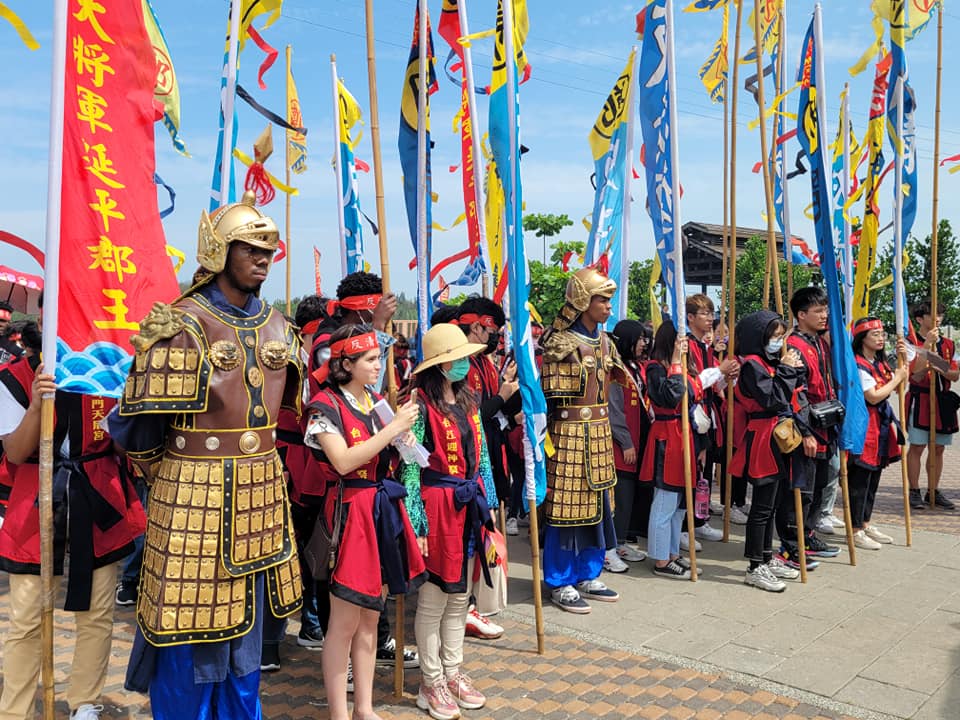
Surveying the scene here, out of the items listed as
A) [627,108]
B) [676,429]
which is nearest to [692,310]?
[676,429]

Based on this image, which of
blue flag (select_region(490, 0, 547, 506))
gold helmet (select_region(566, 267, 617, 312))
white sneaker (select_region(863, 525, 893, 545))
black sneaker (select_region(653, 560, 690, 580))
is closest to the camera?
blue flag (select_region(490, 0, 547, 506))

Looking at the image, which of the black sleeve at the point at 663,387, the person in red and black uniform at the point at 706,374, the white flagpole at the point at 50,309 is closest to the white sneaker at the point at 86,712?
the white flagpole at the point at 50,309

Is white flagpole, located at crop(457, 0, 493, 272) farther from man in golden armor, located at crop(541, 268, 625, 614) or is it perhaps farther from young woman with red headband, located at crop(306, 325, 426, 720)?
young woman with red headband, located at crop(306, 325, 426, 720)

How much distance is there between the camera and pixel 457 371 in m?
3.91

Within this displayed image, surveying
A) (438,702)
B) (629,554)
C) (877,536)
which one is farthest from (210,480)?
(877,536)

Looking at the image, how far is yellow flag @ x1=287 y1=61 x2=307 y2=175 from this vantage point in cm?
851

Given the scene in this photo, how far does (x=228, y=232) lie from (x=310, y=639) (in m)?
2.83

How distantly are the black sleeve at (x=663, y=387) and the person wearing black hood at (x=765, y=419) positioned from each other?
0.55m

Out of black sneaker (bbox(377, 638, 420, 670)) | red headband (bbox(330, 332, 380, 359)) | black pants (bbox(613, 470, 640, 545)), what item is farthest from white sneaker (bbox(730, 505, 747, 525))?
red headband (bbox(330, 332, 380, 359))

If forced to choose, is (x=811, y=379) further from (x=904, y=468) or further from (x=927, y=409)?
(x=927, y=409)

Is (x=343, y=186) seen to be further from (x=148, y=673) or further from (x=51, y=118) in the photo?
(x=148, y=673)

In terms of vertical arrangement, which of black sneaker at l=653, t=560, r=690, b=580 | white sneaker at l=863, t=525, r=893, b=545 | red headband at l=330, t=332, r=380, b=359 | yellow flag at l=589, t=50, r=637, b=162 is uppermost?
yellow flag at l=589, t=50, r=637, b=162

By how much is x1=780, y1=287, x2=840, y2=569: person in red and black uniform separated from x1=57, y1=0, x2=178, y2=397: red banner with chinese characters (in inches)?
181

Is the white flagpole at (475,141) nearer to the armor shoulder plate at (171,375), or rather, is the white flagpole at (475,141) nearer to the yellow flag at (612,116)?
the yellow flag at (612,116)
